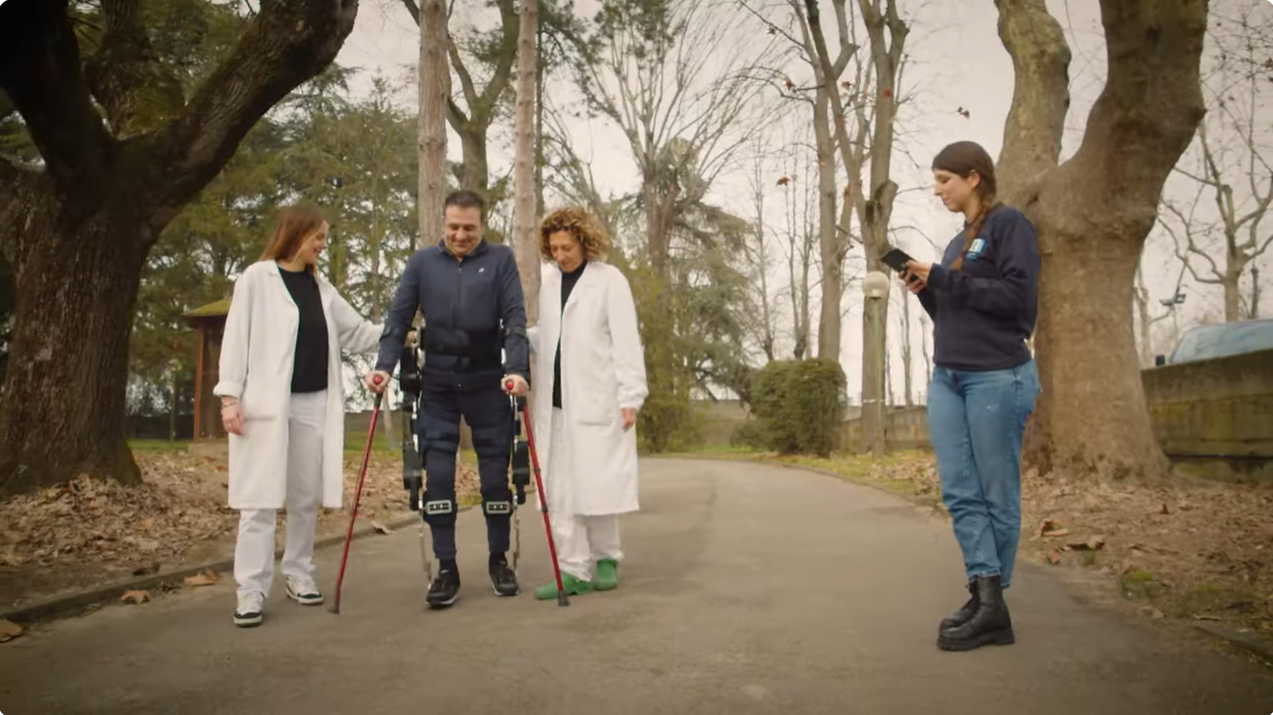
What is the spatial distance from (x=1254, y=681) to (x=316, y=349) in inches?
130

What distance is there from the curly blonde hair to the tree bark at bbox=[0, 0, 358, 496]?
4.66ft

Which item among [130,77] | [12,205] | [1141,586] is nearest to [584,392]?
[1141,586]

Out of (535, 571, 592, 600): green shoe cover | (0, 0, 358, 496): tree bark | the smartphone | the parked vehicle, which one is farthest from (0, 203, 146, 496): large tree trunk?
the parked vehicle

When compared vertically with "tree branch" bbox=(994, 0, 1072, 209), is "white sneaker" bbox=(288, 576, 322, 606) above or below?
below

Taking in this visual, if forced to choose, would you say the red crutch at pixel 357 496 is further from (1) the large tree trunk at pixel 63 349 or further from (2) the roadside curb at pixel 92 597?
(1) the large tree trunk at pixel 63 349

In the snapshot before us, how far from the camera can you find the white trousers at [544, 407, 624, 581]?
4.41m

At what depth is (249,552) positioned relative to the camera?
396cm

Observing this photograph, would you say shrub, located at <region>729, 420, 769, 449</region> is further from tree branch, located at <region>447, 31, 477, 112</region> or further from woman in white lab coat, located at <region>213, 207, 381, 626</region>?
woman in white lab coat, located at <region>213, 207, 381, 626</region>

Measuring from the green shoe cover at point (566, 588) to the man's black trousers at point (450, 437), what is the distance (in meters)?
0.40

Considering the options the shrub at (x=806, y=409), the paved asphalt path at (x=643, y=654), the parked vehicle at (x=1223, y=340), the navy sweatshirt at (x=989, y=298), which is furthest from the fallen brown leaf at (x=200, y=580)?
the shrub at (x=806, y=409)

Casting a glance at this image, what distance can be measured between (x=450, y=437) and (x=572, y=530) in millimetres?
661

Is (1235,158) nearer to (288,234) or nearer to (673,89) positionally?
(673,89)

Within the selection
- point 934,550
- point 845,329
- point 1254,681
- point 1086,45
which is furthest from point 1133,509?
point 845,329

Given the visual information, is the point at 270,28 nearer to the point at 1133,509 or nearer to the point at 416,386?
the point at 416,386
